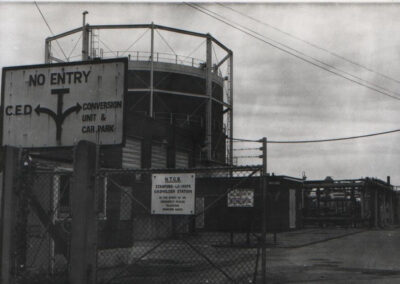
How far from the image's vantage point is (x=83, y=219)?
26.6 ft

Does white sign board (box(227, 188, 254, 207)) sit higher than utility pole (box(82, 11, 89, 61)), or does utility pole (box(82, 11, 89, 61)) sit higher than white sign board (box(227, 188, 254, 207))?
utility pole (box(82, 11, 89, 61))

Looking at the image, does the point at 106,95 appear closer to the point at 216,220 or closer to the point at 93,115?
the point at 93,115

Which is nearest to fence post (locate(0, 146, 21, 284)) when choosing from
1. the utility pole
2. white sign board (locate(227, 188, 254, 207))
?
white sign board (locate(227, 188, 254, 207))

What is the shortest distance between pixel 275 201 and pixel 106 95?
26.4 meters

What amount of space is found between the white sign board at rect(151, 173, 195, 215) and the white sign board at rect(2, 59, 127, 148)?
104 cm

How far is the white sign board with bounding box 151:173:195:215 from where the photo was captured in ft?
27.1

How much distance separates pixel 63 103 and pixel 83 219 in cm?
230

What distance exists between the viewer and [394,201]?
56.9 m

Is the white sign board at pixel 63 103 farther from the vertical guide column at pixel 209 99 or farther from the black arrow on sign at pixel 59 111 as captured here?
the vertical guide column at pixel 209 99

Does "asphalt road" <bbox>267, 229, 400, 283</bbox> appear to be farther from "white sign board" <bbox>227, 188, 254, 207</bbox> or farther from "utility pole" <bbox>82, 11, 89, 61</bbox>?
"utility pole" <bbox>82, 11, 89, 61</bbox>

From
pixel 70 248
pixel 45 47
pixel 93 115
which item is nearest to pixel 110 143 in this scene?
pixel 93 115

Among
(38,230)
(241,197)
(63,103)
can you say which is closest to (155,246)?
(241,197)

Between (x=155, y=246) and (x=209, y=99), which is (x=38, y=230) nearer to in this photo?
(x=155, y=246)

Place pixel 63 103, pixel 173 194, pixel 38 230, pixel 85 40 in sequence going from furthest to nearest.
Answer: pixel 85 40 < pixel 38 230 < pixel 63 103 < pixel 173 194
